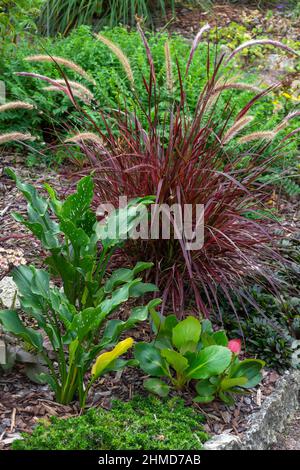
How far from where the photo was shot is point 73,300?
10.7ft

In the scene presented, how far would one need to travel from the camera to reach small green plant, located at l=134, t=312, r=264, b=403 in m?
2.90

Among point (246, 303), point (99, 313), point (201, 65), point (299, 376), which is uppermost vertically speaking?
point (201, 65)

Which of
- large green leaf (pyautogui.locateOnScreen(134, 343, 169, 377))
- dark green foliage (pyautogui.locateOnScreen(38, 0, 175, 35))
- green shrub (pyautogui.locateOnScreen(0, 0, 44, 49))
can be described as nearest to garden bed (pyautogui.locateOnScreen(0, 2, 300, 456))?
large green leaf (pyautogui.locateOnScreen(134, 343, 169, 377))

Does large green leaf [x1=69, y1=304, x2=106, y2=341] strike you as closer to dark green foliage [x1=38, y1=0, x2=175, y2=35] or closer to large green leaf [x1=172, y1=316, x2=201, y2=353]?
large green leaf [x1=172, y1=316, x2=201, y2=353]

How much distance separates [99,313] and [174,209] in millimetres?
944

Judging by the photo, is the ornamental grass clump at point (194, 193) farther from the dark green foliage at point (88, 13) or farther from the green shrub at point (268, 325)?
the dark green foliage at point (88, 13)

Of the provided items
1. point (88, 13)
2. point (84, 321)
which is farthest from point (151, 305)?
point (88, 13)

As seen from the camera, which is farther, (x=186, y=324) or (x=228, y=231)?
(x=228, y=231)

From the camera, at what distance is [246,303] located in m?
3.69

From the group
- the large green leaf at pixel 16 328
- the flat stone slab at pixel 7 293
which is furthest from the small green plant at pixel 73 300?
the flat stone slab at pixel 7 293

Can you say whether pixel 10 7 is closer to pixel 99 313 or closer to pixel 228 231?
pixel 228 231

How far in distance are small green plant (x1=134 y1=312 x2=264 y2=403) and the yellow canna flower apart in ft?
0.71

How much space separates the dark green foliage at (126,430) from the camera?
252 cm
